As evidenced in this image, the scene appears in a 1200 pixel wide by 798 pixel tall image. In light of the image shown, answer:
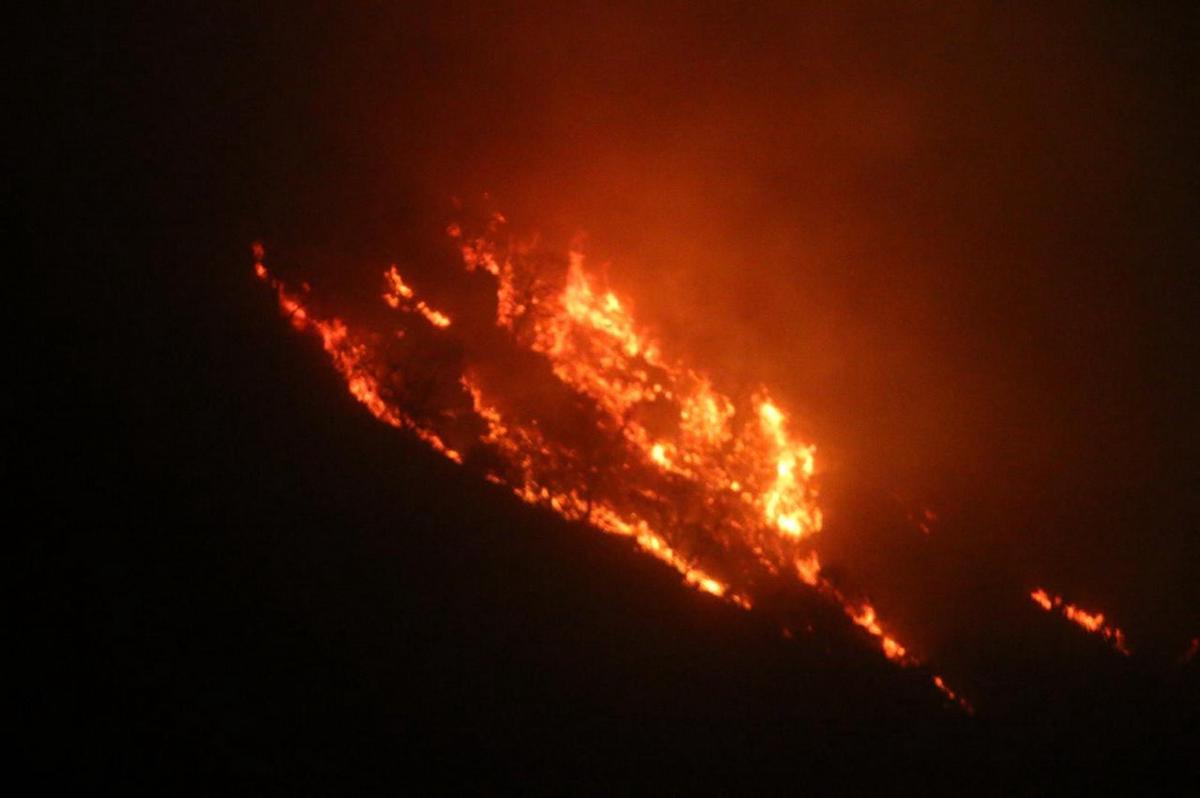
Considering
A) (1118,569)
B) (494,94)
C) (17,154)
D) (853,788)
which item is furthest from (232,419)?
(1118,569)

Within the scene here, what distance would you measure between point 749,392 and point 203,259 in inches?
71.9

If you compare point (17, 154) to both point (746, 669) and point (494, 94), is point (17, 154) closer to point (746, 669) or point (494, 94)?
point (494, 94)

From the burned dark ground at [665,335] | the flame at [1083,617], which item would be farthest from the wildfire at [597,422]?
the flame at [1083,617]

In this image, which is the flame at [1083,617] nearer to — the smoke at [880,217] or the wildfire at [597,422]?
the smoke at [880,217]

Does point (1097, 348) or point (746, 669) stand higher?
point (1097, 348)

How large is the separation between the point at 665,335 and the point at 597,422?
414 millimetres

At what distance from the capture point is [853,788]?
2.71 m

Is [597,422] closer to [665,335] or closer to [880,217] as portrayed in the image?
[665,335]

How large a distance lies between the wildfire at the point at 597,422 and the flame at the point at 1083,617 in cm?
56

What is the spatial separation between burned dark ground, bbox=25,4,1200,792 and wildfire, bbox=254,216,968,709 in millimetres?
92

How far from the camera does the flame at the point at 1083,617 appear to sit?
10.4ft

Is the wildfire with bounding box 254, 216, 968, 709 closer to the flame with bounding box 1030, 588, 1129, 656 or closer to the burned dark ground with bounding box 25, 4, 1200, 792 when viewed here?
the burned dark ground with bounding box 25, 4, 1200, 792

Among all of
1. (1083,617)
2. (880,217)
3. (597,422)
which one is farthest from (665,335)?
(1083,617)

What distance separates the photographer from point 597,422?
288cm
